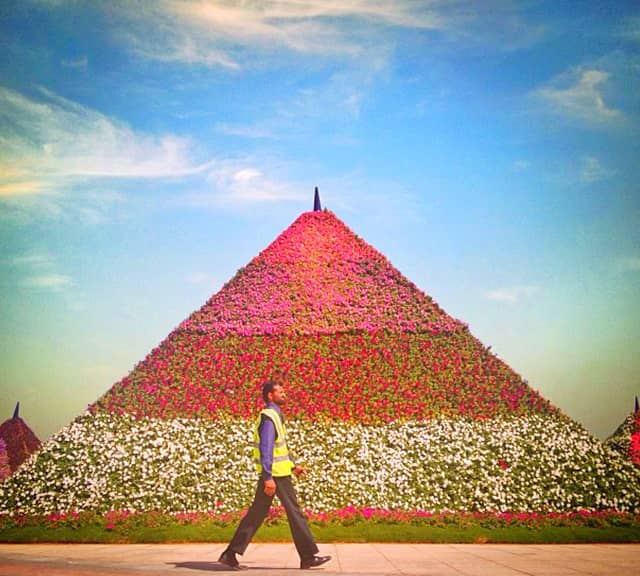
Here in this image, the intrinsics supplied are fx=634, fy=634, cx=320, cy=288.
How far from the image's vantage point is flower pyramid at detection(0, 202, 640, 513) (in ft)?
55.4

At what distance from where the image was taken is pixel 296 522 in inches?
329

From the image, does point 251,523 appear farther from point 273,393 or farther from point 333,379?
point 333,379

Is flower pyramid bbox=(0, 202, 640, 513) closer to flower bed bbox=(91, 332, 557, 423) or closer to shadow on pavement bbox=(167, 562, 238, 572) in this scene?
flower bed bbox=(91, 332, 557, 423)

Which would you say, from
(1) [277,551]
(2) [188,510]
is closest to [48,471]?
(2) [188,510]

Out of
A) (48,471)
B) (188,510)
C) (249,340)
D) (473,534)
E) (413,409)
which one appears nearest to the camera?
(473,534)

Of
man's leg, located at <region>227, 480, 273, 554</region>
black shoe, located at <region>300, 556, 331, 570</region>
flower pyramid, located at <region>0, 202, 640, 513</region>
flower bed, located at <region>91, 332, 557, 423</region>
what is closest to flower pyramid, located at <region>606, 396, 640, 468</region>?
flower pyramid, located at <region>0, 202, 640, 513</region>

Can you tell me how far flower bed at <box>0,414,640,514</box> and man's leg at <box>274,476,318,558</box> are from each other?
8.08m

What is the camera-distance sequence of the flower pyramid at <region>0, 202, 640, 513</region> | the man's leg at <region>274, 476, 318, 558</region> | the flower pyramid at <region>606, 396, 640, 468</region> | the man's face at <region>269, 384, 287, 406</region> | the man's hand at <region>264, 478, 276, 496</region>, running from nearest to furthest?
the man's hand at <region>264, 478, 276, 496</region> → the man's leg at <region>274, 476, 318, 558</region> → the man's face at <region>269, 384, 287, 406</region> → the flower pyramid at <region>0, 202, 640, 513</region> → the flower pyramid at <region>606, 396, 640, 468</region>

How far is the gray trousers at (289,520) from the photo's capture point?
8.34 metres

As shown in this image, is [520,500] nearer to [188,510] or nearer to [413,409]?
[413,409]

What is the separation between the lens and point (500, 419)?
780 inches

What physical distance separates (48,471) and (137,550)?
7.58m

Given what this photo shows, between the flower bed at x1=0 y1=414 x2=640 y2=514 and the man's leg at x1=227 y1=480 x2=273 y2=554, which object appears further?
the flower bed at x1=0 y1=414 x2=640 y2=514

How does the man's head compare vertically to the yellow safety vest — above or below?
above
